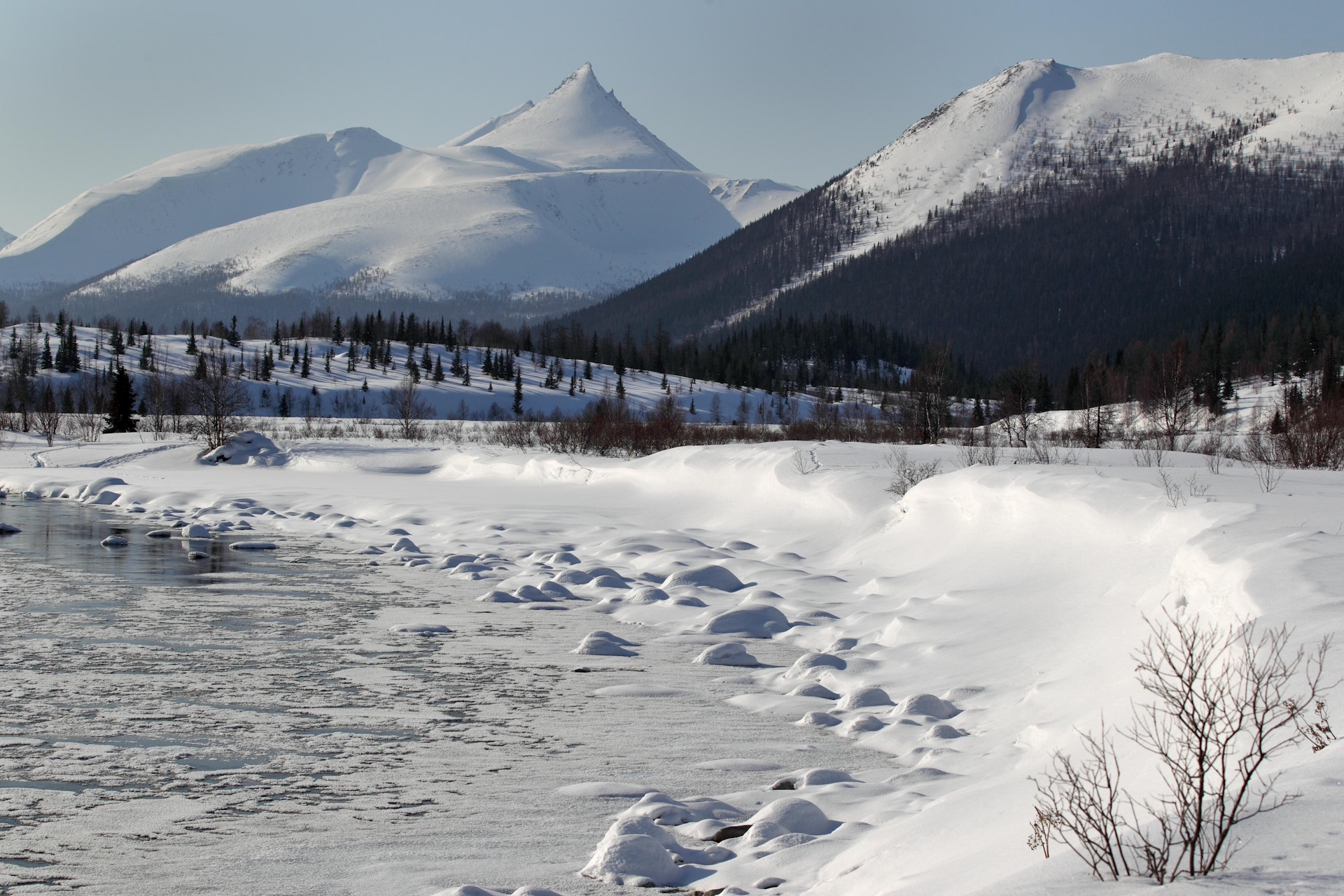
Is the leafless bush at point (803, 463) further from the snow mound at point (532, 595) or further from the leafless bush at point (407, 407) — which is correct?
the leafless bush at point (407, 407)

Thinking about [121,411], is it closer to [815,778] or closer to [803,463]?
[803,463]

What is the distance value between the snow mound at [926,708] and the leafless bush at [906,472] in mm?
8897

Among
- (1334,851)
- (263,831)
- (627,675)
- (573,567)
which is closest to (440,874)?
(263,831)

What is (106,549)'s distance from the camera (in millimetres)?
17250

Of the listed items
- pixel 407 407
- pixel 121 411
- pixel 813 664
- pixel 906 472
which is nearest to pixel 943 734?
pixel 813 664

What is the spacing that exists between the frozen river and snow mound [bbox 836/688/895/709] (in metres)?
0.72

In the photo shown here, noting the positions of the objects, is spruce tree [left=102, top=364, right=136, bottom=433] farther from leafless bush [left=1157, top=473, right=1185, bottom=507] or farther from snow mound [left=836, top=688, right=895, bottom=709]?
snow mound [left=836, top=688, right=895, bottom=709]

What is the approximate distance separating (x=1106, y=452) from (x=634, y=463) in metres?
12.7

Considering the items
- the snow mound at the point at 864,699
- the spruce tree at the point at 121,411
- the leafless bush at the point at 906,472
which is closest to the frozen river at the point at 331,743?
the snow mound at the point at 864,699

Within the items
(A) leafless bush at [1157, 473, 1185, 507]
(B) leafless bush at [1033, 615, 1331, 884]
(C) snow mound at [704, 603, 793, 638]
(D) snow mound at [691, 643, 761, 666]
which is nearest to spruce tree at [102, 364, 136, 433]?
(C) snow mound at [704, 603, 793, 638]

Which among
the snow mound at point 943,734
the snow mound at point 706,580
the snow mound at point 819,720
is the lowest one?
the snow mound at point 819,720

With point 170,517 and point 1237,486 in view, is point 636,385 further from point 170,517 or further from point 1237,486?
point 1237,486

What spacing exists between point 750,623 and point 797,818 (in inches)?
233

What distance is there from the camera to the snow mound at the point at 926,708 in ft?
25.2
